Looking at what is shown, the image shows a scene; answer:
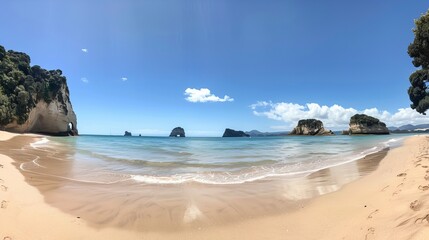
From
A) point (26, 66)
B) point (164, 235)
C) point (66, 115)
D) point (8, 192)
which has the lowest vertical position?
point (164, 235)

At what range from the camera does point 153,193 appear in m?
6.94

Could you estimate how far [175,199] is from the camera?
20.7 feet

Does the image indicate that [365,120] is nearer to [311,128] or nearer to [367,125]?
[367,125]

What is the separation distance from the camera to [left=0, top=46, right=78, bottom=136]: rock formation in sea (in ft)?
160

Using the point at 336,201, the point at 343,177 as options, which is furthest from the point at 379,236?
the point at 343,177

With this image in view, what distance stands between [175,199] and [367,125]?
421 ft

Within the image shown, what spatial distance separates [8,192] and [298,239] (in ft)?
22.6

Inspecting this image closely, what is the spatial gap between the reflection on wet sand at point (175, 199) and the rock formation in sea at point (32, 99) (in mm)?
52039

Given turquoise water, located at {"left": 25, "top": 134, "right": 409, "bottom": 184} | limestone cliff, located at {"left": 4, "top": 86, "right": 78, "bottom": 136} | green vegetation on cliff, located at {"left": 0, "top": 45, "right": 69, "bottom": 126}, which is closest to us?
turquoise water, located at {"left": 25, "top": 134, "right": 409, "bottom": 184}

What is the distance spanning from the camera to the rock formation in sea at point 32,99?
4869 centimetres

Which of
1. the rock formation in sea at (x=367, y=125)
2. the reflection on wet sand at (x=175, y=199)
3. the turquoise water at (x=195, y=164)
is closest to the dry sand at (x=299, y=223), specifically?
the reflection on wet sand at (x=175, y=199)

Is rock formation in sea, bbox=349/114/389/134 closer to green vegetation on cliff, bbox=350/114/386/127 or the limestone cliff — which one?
green vegetation on cliff, bbox=350/114/386/127

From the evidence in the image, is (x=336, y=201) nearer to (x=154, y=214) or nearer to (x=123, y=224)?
(x=154, y=214)

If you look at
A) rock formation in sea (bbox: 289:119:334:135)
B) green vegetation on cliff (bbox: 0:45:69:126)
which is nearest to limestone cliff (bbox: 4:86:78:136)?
green vegetation on cliff (bbox: 0:45:69:126)
